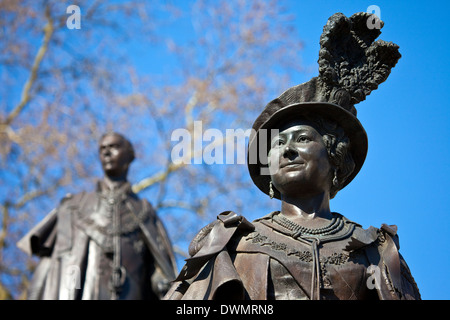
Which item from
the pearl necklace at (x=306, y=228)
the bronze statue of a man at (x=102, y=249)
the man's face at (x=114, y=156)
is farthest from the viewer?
the man's face at (x=114, y=156)

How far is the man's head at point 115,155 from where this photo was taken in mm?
10938

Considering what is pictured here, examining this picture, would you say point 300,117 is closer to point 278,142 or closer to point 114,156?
point 278,142

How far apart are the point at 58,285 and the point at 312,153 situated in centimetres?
477

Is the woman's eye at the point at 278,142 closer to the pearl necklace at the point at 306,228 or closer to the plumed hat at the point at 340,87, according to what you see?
the plumed hat at the point at 340,87

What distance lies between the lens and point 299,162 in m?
5.59

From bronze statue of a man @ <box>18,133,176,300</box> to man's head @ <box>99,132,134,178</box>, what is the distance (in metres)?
0.15

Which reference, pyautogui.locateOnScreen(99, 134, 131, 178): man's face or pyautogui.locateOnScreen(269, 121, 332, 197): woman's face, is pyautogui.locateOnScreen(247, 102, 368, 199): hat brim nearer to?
pyautogui.locateOnScreen(269, 121, 332, 197): woman's face

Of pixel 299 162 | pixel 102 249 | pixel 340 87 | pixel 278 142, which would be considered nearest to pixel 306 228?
pixel 299 162

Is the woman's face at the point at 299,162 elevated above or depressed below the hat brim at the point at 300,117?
below

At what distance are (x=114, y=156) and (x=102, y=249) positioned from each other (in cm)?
143

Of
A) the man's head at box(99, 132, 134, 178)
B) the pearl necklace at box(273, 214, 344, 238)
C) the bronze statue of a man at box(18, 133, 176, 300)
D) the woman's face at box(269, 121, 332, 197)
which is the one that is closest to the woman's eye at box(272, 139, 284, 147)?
the woman's face at box(269, 121, 332, 197)

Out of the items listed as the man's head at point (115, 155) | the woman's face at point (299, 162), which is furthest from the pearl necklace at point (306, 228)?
the man's head at point (115, 155)

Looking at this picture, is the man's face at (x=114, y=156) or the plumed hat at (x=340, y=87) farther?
the man's face at (x=114, y=156)

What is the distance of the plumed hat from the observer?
5750 mm
